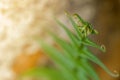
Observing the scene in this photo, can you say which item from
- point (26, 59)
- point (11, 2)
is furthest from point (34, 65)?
point (11, 2)

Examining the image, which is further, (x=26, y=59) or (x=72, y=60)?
(x=26, y=59)

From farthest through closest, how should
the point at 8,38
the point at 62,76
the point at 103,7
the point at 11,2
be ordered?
the point at 103,7 → the point at 8,38 → the point at 11,2 → the point at 62,76

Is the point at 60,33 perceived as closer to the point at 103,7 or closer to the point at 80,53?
the point at 103,7

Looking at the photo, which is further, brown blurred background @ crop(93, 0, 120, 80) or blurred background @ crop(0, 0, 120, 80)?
brown blurred background @ crop(93, 0, 120, 80)

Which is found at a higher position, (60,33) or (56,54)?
(60,33)

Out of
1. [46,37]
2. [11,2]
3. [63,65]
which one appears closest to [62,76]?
[63,65]

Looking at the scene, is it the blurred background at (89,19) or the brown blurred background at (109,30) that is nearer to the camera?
the blurred background at (89,19)

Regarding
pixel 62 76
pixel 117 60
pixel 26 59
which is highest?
pixel 26 59

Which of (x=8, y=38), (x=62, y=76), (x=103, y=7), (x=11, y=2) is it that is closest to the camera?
(x=62, y=76)
